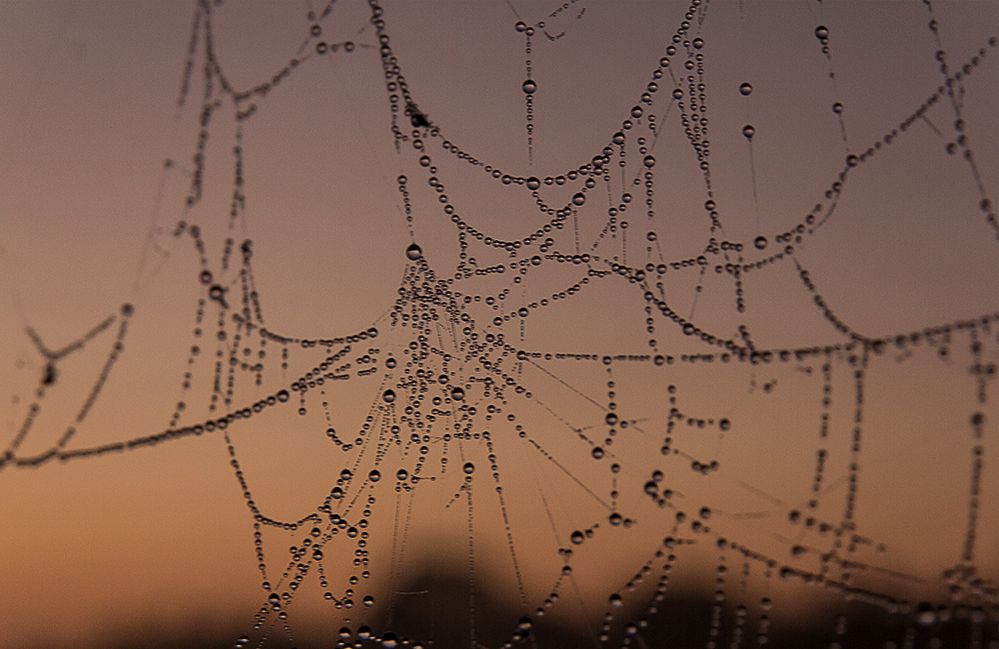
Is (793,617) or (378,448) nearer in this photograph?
(793,617)

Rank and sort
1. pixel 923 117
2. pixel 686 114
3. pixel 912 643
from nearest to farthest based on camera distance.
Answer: pixel 912 643 < pixel 923 117 < pixel 686 114

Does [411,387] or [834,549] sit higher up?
[411,387]

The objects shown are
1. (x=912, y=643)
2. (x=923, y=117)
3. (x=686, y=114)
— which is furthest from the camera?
(x=686, y=114)

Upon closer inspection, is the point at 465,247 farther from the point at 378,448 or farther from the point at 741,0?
the point at 741,0

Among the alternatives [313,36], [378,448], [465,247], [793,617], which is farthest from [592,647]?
[313,36]

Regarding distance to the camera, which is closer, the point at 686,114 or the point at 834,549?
the point at 834,549

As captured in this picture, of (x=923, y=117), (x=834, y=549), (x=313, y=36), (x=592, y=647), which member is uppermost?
(x=313, y=36)

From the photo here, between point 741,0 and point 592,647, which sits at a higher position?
point 741,0

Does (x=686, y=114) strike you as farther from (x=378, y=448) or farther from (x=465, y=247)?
(x=378, y=448)

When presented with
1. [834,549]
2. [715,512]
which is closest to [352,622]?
[715,512]
